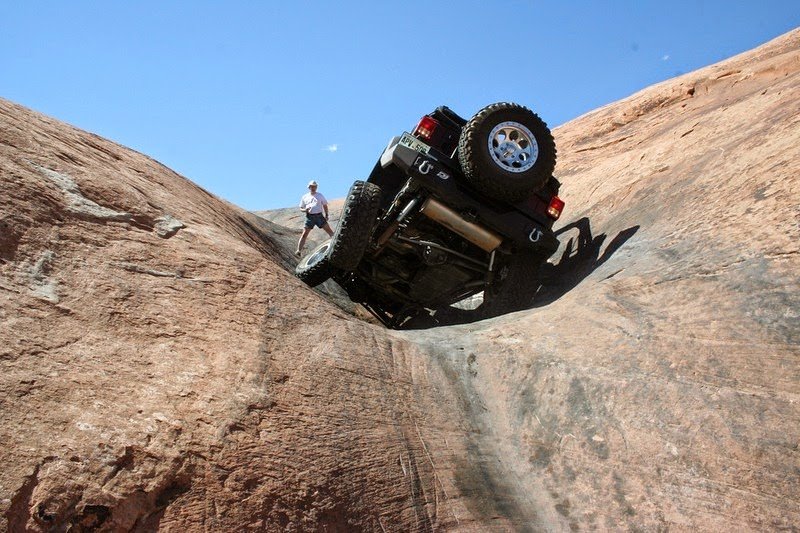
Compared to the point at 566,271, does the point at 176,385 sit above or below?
below

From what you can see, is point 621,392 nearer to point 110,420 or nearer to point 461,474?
point 461,474

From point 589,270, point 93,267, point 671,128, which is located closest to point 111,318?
Result: point 93,267

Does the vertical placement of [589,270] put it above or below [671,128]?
below

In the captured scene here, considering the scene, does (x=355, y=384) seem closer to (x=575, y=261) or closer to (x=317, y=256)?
(x=317, y=256)

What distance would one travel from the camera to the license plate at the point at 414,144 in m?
6.69

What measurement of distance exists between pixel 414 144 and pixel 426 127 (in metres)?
0.32

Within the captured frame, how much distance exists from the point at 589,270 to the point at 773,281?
2384 mm

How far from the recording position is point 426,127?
695 cm

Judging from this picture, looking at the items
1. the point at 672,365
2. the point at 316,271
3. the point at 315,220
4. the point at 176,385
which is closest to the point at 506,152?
the point at 316,271

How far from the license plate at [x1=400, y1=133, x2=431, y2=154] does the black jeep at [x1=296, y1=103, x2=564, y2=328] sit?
0.01 metres

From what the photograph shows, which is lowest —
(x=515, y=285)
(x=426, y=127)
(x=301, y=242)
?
(x=515, y=285)

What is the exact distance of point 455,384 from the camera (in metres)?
4.77

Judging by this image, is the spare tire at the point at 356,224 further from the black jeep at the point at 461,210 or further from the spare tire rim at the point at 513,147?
the spare tire rim at the point at 513,147

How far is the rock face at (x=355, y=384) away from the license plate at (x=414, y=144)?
1.92m
